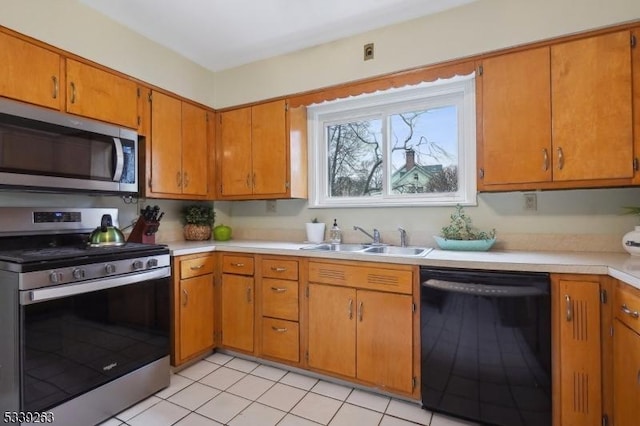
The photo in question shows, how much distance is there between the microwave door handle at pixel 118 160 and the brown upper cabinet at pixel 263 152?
949mm

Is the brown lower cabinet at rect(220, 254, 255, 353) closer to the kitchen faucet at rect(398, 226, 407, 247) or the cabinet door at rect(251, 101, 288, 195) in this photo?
the cabinet door at rect(251, 101, 288, 195)

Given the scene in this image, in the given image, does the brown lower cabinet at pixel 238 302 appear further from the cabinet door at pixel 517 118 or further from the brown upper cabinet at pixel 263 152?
the cabinet door at pixel 517 118

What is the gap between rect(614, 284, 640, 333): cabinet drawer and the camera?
48.8 inches

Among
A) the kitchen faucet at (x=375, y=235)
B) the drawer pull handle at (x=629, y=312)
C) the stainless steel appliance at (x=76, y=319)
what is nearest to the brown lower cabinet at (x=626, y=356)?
the drawer pull handle at (x=629, y=312)

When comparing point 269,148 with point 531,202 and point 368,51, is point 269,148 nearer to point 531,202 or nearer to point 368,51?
point 368,51

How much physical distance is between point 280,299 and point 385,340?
804 mm

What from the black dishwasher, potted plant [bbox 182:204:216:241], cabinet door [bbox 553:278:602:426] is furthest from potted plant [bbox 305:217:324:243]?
cabinet door [bbox 553:278:602:426]

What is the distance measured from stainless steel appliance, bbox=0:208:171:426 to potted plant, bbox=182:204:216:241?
821 millimetres

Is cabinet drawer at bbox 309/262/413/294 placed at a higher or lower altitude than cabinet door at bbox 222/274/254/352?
higher

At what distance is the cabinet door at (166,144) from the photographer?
2434 mm

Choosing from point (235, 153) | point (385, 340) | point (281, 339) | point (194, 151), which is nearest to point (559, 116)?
point (385, 340)

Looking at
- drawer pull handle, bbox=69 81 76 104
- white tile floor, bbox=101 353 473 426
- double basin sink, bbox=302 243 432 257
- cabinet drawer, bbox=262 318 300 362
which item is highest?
drawer pull handle, bbox=69 81 76 104

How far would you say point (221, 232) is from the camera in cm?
303

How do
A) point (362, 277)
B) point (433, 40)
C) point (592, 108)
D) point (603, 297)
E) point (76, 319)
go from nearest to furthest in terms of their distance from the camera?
point (603, 297), point (76, 319), point (592, 108), point (362, 277), point (433, 40)
